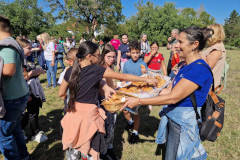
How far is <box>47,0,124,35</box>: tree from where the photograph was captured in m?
27.2

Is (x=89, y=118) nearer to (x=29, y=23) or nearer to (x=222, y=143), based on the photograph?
(x=222, y=143)

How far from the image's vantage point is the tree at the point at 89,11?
89.2ft

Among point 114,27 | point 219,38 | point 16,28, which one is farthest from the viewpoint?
point 114,27

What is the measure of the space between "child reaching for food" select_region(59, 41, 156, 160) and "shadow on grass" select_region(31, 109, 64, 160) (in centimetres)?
169

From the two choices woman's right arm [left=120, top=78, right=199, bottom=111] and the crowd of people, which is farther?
the crowd of people

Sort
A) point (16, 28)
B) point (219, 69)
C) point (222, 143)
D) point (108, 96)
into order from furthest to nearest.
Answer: point (16, 28) < point (222, 143) < point (219, 69) < point (108, 96)

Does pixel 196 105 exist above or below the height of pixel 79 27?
below

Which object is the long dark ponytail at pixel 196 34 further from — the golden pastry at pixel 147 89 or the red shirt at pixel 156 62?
the red shirt at pixel 156 62

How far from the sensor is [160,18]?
43469 mm

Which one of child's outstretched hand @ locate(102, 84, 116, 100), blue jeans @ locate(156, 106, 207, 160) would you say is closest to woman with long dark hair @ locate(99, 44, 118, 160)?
child's outstretched hand @ locate(102, 84, 116, 100)

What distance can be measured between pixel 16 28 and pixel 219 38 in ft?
71.9

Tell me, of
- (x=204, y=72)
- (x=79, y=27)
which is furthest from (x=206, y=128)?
(x=79, y=27)

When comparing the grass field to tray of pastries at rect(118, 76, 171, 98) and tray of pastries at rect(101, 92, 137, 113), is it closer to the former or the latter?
tray of pastries at rect(118, 76, 171, 98)

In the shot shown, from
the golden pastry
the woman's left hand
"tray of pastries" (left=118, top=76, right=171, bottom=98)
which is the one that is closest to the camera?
the woman's left hand
